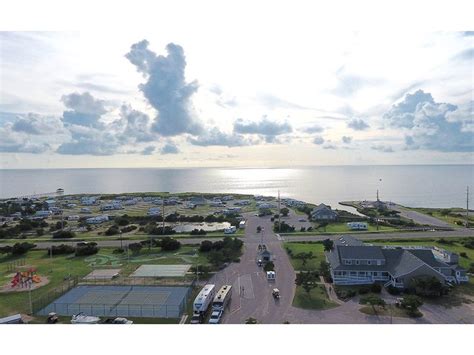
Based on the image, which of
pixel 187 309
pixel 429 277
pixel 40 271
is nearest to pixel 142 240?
pixel 40 271

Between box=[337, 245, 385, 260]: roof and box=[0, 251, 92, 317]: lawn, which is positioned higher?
box=[337, 245, 385, 260]: roof

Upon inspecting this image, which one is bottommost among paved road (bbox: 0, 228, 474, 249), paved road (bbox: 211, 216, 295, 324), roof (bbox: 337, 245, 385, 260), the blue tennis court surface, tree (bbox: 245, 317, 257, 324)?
paved road (bbox: 0, 228, 474, 249)

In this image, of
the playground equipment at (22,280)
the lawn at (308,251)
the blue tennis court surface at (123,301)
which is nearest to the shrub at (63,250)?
the playground equipment at (22,280)

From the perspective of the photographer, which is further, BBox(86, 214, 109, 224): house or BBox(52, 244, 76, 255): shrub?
BBox(86, 214, 109, 224): house

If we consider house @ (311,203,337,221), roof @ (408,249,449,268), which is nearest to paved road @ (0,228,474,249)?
house @ (311,203,337,221)

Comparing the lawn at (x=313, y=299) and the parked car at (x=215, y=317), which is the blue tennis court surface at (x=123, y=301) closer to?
the parked car at (x=215, y=317)

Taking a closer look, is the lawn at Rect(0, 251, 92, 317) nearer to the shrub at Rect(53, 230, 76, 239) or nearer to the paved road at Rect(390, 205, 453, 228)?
the shrub at Rect(53, 230, 76, 239)

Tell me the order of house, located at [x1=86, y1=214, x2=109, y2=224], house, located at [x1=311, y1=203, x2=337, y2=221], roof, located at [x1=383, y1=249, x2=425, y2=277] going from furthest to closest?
house, located at [x1=86, y1=214, x2=109, y2=224]
house, located at [x1=311, y1=203, x2=337, y2=221]
roof, located at [x1=383, y1=249, x2=425, y2=277]
